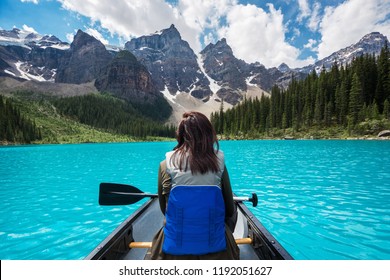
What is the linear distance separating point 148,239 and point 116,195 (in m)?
1.70

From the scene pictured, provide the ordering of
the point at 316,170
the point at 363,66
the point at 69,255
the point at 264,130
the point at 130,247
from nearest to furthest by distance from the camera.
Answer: the point at 130,247, the point at 69,255, the point at 316,170, the point at 363,66, the point at 264,130

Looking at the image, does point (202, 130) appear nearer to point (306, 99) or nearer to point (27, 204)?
point (27, 204)

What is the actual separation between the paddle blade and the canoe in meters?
0.55

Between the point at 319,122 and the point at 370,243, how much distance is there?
285 feet

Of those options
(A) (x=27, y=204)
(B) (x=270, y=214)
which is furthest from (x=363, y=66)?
(A) (x=27, y=204)

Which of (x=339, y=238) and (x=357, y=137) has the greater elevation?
(x=357, y=137)

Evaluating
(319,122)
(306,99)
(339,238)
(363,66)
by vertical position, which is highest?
(363,66)

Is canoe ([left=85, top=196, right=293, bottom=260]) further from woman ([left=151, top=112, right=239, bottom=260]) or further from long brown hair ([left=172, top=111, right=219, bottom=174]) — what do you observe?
long brown hair ([left=172, top=111, right=219, bottom=174])

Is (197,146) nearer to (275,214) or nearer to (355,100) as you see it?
(275,214)

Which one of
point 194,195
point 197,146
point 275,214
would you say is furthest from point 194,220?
point 275,214

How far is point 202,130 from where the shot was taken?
3006 mm

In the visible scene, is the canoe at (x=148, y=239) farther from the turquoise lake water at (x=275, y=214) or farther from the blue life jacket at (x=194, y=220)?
the turquoise lake water at (x=275, y=214)

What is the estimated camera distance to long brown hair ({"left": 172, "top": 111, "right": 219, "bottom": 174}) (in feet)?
9.42

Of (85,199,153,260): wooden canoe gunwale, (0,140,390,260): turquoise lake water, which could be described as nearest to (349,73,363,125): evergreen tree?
A: (0,140,390,260): turquoise lake water
